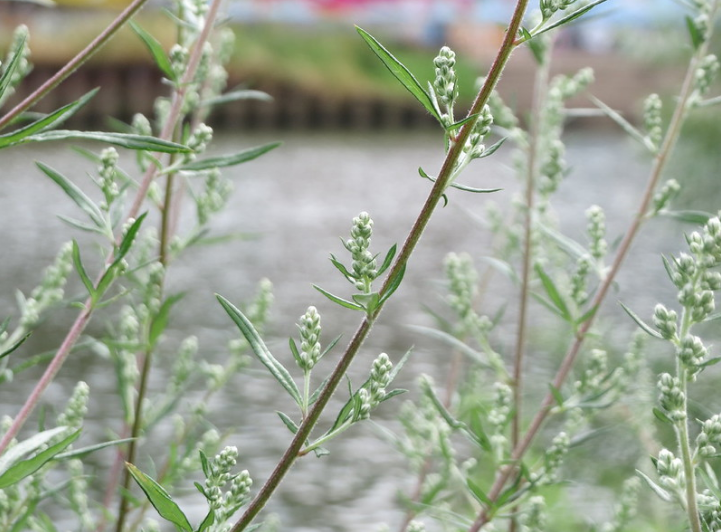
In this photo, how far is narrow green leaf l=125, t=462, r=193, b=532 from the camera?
3.23 ft

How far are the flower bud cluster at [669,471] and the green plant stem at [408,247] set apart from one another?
1.08 ft

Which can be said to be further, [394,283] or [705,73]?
[705,73]

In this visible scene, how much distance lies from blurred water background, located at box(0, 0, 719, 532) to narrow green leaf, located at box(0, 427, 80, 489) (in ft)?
1.35

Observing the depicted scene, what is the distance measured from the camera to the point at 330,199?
14.2 metres

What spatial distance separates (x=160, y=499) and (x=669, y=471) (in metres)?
0.50

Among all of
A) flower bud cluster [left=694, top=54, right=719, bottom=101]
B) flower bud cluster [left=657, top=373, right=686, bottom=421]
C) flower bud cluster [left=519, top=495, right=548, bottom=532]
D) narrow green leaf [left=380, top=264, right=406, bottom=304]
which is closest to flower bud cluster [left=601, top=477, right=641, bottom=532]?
flower bud cluster [left=519, top=495, right=548, bottom=532]

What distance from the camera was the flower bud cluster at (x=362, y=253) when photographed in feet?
3.30

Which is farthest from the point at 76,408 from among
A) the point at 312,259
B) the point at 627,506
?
the point at 312,259

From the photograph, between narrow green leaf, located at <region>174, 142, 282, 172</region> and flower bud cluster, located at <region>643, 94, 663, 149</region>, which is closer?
narrow green leaf, located at <region>174, 142, 282, 172</region>

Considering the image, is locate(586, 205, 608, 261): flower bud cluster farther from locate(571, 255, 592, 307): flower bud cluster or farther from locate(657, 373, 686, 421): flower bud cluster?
A: locate(657, 373, 686, 421): flower bud cluster

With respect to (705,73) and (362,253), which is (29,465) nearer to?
(362,253)

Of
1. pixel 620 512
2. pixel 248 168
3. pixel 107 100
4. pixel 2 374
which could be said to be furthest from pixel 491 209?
pixel 107 100

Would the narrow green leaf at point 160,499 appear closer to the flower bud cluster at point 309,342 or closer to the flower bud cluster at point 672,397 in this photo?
the flower bud cluster at point 309,342

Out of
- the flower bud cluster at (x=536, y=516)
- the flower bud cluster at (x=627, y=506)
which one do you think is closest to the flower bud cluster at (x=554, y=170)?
the flower bud cluster at (x=627, y=506)
